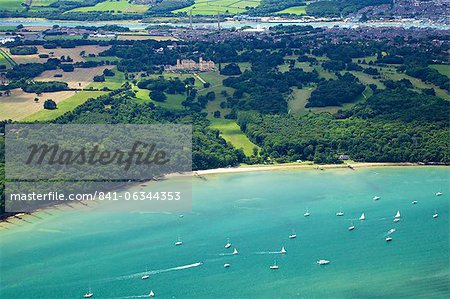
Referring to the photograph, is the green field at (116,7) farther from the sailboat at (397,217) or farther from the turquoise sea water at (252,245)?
the sailboat at (397,217)

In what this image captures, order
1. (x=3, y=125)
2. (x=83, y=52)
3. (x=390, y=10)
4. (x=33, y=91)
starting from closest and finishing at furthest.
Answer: (x=3, y=125)
(x=33, y=91)
(x=83, y=52)
(x=390, y=10)

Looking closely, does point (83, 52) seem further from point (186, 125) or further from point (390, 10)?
point (390, 10)

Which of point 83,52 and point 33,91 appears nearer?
point 33,91

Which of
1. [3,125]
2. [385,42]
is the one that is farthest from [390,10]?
[3,125]

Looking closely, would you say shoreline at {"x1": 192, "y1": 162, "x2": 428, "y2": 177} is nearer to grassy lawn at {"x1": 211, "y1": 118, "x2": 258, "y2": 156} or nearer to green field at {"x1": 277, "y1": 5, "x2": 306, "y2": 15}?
grassy lawn at {"x1": 211, "y1": 118, "x2": 258, "y2": 156}

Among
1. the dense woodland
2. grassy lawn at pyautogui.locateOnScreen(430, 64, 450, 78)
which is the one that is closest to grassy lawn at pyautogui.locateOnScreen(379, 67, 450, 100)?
the dense woodland

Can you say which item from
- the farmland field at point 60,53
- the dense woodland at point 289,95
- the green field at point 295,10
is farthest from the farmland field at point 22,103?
the green field at point 295,10
